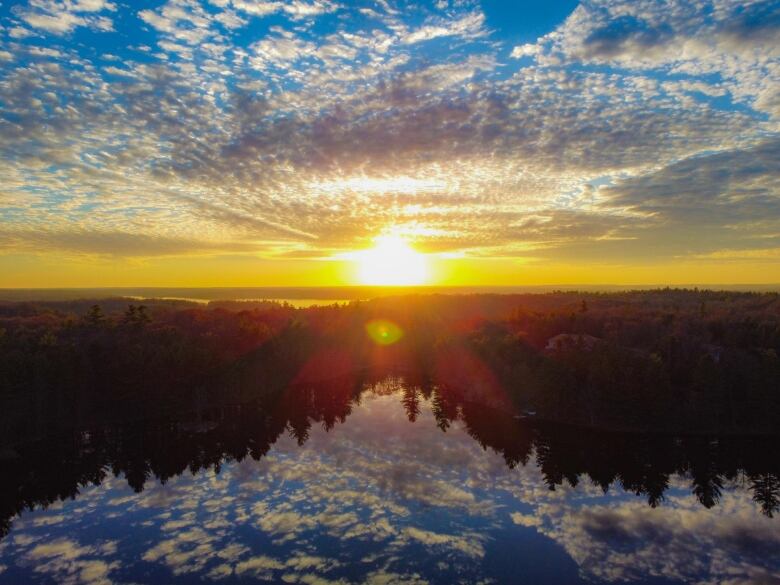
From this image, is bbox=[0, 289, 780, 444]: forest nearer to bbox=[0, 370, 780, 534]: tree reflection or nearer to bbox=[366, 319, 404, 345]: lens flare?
bbox=[0, 370, 780, 534]: tree reflection

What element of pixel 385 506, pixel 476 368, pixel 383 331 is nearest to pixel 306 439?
pixel 385 506

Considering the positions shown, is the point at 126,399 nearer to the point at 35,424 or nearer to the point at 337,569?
the point at 35,424

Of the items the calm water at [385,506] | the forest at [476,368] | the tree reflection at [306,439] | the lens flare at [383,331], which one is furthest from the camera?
the lens flare at [383,331]

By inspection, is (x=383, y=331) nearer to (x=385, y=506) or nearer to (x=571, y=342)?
(x=571, y=342)

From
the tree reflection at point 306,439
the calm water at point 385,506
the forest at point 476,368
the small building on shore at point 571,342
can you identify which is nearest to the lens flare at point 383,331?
the forest at point 476,368

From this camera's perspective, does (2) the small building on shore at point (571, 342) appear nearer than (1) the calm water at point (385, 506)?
No

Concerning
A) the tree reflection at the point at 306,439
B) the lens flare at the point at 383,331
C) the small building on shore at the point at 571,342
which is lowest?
the tree reflection at the point at 306,439

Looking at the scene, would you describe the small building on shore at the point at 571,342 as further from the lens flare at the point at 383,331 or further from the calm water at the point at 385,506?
the lens flare at the point at 383,331
